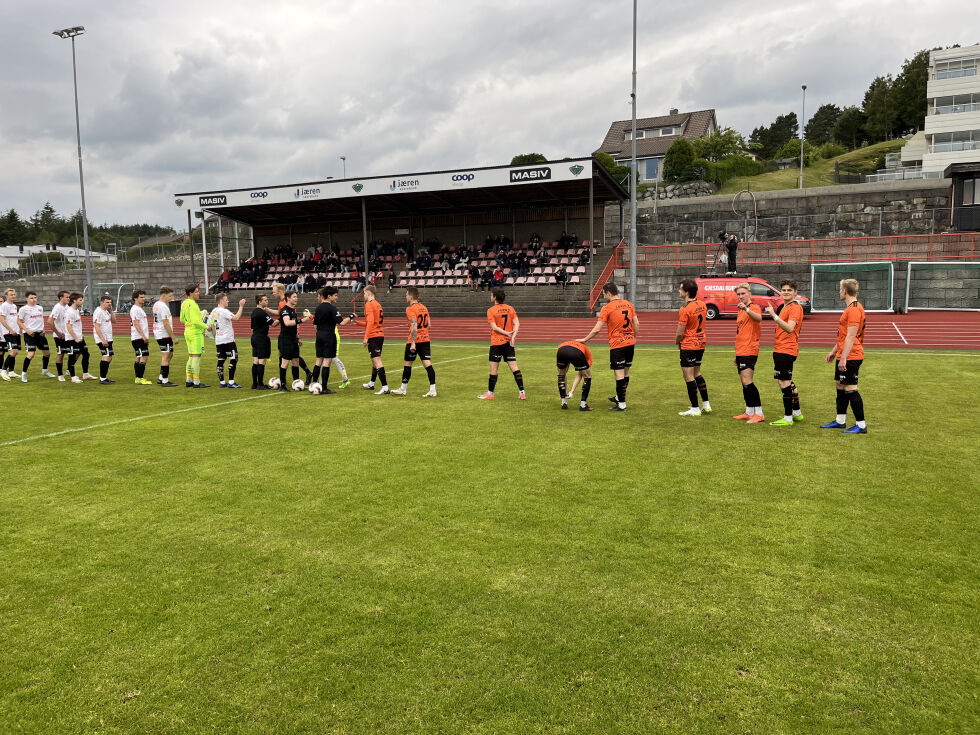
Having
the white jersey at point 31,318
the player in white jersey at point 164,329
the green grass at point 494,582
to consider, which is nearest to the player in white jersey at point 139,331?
the player in white jersey at point 164,329

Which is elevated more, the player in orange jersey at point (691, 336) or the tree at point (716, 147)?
the tree at point (716, 147)

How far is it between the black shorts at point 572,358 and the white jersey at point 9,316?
1282 cm

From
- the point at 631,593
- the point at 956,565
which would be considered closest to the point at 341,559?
the point at 631,593

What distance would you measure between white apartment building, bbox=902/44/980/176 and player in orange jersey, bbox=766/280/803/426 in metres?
53.7

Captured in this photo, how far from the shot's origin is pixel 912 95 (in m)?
69.2

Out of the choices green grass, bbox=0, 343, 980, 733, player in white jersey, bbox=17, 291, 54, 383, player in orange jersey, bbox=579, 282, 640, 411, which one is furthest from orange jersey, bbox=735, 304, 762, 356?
player in white jersey, bbox=17, 291, 54, 383

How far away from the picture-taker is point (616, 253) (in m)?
33.0

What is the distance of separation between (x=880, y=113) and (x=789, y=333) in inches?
3192

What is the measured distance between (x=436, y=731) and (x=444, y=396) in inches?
340

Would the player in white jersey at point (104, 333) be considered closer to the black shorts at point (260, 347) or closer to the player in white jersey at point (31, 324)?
the player in white jersey at point (31, 324)

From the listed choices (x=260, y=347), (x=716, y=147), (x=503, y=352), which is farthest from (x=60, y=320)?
(x=716, y=147)

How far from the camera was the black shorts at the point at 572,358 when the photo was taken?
968cm

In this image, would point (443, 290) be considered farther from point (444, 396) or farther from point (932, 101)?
point (932, 101)

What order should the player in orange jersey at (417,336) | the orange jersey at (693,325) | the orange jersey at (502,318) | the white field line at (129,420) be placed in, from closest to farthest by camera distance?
the white field line at (129,420)
the orange jersey at (693,325)
the orange jersey at (502,318)
the player in orange jersey at (417,336)
